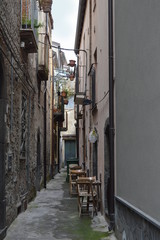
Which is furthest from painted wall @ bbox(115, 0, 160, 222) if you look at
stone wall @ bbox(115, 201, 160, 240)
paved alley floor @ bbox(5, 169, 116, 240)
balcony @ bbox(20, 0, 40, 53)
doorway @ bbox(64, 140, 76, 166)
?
doorway @ bbox(64, 140, 76, 166)

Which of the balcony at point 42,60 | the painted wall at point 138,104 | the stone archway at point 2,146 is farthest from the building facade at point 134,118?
the balcony at point 42,60

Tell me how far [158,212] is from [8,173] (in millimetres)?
4034

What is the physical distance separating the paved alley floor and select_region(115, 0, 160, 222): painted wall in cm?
132

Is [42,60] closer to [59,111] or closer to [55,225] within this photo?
[55,225]

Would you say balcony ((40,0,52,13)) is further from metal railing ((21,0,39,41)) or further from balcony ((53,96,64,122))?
balcony ((53,96,64,122))

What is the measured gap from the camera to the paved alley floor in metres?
6.61

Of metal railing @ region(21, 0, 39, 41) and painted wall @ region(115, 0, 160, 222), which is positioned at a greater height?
metal railing @ region(21, 0, 39, 41)

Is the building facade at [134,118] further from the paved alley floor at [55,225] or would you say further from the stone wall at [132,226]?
the paved alley floor at [55,225]

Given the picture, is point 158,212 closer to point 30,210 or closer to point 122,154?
point 122,154

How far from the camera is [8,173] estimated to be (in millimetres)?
7086

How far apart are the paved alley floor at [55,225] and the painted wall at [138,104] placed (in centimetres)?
132

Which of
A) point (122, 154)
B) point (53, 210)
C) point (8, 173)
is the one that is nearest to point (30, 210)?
point (53, 210)

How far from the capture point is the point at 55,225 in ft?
25.0

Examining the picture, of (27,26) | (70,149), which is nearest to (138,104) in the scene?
(27,26)
